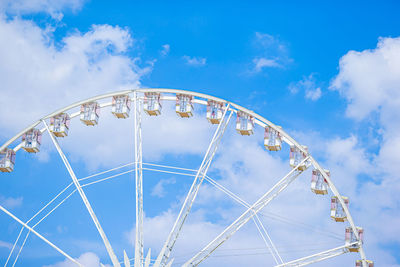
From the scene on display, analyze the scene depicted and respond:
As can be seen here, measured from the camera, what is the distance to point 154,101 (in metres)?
43.0

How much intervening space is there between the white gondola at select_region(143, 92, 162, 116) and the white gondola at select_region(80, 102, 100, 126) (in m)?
2.70

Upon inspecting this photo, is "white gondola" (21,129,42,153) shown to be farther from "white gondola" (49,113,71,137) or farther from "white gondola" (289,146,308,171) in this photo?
"white gondola" (289,146,308,171)

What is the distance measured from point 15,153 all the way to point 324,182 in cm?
1747

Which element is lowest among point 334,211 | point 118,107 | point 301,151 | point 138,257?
point 138,257

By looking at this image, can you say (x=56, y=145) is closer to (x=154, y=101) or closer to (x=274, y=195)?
(x=154, y=101)

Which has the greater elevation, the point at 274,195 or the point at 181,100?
the point at 181,100

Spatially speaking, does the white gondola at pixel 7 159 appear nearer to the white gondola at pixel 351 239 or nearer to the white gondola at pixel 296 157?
the white gondola at pixel 296 157

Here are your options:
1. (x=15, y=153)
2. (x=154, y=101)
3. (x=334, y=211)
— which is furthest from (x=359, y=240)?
(x=15, y=153)

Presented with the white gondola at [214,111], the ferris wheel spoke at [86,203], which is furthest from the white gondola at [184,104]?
the ferris wheel spoke at [86,203]

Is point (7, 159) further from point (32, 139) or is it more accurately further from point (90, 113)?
point (90, 113)

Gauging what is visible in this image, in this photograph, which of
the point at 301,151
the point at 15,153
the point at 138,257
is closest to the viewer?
the point at 138,257

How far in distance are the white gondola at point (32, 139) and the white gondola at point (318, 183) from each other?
1533cm

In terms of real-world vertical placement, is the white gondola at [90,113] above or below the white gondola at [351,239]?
above

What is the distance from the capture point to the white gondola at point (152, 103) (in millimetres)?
42938
